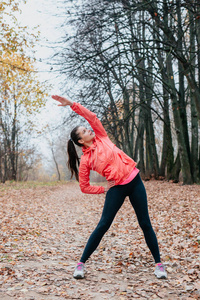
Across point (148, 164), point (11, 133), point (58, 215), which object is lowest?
point (58, 215)

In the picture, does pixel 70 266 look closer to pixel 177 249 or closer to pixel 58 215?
pixel 177 249

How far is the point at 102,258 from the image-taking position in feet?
15.0

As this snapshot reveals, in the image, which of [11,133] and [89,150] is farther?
[11,133]

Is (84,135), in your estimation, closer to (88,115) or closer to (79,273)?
(88,115)

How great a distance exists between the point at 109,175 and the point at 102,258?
76.4 inches

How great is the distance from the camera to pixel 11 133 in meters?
22.8

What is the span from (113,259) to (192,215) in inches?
109

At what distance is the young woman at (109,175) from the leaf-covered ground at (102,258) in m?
0.33

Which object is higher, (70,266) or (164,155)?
(164,155)

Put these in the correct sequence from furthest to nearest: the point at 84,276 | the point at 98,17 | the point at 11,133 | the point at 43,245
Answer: the point at 11,133 → the point at 98,17 → the point at 43,245 → the point at 84,276

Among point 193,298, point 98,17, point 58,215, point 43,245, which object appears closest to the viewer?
point 193,298

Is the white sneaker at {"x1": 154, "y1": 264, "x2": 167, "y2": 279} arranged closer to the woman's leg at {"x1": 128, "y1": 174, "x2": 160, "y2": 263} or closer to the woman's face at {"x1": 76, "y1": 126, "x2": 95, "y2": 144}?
the woman's leg at {"x1": 128, "y1": 174, "x2": 160, "y2": 263}

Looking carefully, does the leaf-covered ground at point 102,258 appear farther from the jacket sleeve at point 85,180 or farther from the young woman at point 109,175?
the jacket sleeve at point 85,180

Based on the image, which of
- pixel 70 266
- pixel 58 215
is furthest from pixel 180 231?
pixel 58 215
